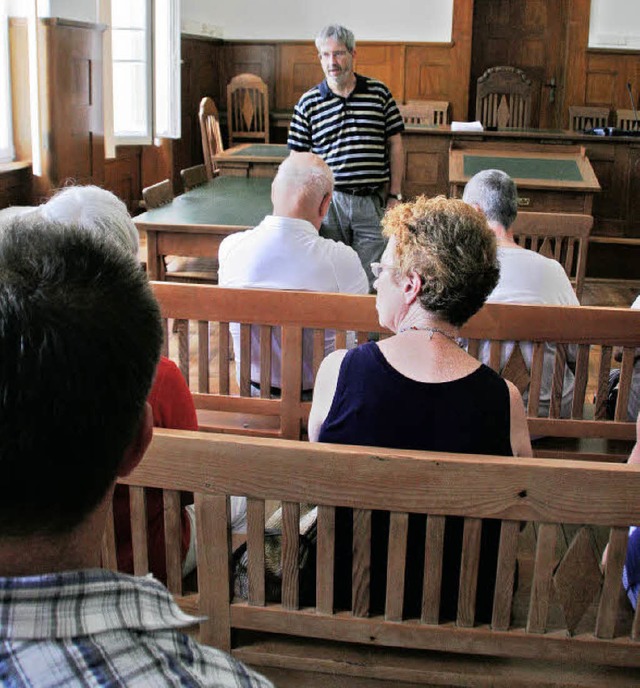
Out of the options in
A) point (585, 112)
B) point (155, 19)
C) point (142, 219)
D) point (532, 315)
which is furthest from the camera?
point (585, 112)

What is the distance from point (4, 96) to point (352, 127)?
274cm

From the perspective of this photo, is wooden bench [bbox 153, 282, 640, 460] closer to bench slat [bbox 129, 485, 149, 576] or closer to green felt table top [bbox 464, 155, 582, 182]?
bench slat [bbox 129, 485, 149, 576]

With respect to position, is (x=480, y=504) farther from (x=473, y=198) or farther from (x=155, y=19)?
(x=155, y=19)

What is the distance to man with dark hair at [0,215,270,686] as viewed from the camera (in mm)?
562

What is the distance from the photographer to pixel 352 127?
169 inches

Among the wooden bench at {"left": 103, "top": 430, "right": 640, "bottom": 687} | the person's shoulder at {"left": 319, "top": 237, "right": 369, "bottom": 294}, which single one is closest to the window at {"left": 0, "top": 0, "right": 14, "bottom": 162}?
the person's shoulder at {"left": 319, "top": 237, "right": 369, "bottom": 294}

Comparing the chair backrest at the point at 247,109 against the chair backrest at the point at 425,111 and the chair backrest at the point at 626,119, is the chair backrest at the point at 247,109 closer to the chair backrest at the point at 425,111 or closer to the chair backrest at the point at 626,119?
the chair backrest at the point at 425,111

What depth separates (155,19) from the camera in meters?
8.11

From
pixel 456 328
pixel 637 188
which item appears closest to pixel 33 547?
pixel 456 328

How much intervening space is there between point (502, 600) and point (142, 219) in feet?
10.2

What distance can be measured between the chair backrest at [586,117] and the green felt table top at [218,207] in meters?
5.33

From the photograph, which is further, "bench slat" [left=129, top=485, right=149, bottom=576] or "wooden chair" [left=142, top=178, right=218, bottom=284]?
"wooden chair" [left=142, top=178, right=218, bottom=284]

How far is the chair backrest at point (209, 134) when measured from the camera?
797 centimetres

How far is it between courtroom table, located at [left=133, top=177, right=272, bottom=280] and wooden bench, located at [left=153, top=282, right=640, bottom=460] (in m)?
1.68
